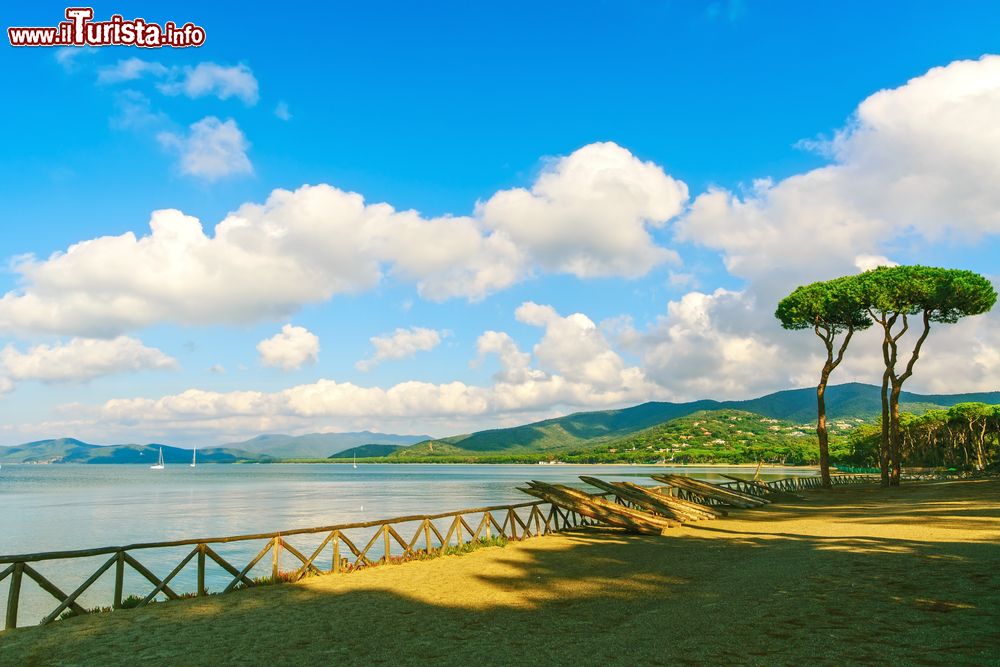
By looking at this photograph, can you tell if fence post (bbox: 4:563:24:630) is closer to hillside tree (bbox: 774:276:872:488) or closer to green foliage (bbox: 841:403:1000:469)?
hillside tree (bbox: 774:276:872:488)

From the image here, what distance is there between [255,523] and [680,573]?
134 feet

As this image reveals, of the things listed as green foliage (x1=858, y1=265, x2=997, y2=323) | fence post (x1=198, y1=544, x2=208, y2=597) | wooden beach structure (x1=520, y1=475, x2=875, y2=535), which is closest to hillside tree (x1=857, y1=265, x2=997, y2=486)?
green foliage (x1=858, y1=265, x2=997, y2=323)

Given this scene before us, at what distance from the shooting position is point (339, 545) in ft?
92.9

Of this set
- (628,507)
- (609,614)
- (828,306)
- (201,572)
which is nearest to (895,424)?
(828,306)

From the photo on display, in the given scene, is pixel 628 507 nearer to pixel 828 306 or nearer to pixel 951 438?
pixel 828 306

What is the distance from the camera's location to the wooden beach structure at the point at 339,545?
13.0 m

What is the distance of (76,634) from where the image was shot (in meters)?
11.1

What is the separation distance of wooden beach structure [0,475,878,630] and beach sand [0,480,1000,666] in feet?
2.37

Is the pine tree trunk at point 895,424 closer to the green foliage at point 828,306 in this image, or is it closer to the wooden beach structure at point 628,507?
the green foliage at point 828,306

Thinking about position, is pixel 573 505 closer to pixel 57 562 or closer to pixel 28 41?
pixel 28 41

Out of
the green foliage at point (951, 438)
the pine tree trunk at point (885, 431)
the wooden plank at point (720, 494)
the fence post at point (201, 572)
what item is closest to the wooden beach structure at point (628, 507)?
the wooden plank at point (720, 494)

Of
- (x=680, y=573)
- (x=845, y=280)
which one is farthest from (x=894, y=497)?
(x=680, y=573)

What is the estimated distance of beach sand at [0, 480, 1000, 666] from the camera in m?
8.91

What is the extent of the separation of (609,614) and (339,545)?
1964 cm
